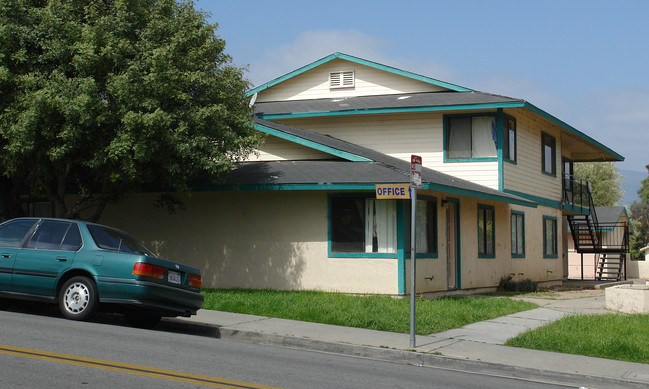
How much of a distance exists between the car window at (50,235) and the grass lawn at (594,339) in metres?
7.30

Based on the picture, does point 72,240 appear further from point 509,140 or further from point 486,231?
point 509,140

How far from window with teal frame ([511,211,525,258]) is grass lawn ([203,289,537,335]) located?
702 cm

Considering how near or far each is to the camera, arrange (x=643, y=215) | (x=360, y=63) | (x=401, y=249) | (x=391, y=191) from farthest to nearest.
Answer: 1. (x=643, y=215)
2. (x=360, y=63)
3. (x=401, y=249)
4. (x=391, y=191)

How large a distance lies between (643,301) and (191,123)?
1027cm

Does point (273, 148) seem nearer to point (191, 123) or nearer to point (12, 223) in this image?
point (191, 123)

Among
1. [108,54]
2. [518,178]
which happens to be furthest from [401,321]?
[518,178]

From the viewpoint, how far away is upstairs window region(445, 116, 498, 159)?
21.4 metres

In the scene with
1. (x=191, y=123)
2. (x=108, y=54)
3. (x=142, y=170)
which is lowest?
(x=142, y=170)

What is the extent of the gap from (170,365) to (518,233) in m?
17.8

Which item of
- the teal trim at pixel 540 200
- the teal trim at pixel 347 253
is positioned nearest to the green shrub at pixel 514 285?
the teal trim at pixel 540 200

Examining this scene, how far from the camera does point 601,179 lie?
59.4 m

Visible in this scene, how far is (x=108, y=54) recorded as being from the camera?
14398 mm

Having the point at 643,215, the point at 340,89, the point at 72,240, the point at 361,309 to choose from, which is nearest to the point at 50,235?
the point at 72,240

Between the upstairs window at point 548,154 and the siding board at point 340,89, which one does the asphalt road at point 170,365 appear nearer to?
the siding board at point 340,89
